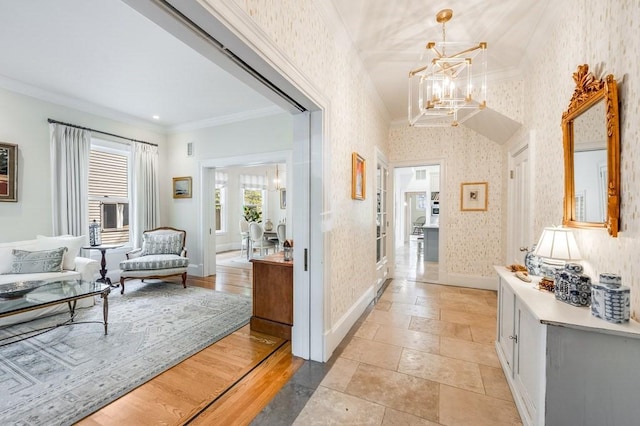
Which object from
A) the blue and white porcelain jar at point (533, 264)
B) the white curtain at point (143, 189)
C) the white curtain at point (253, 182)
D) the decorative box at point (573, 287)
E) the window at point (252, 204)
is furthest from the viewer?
the white curtain at point (253, 182)

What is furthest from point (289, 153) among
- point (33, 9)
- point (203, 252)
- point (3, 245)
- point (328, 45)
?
point (3, 245)

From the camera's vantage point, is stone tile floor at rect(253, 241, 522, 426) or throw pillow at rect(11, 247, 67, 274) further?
throw pillow at rect(11, 247, 67, 274)

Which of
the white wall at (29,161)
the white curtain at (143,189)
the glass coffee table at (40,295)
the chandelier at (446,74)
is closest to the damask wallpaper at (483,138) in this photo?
the chandelier at (446,74)

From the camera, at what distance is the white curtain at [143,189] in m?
4.92

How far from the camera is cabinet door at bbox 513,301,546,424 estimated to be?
4.35 ft

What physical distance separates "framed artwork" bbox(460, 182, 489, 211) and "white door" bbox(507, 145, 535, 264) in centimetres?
49

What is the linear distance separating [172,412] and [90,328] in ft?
6.17

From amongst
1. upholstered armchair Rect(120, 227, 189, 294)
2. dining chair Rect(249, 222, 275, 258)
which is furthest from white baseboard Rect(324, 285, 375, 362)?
dining chair Rect(249, 222, 275, 258)

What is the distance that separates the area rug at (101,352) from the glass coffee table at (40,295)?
0.19m

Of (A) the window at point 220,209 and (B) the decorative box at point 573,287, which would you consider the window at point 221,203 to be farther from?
(B) the decorative box at point 573,287

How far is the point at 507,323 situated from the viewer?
211cm

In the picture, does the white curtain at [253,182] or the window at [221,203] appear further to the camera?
the white curtain at [253,182]

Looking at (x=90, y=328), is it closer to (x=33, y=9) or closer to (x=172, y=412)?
(x=172, y=412)

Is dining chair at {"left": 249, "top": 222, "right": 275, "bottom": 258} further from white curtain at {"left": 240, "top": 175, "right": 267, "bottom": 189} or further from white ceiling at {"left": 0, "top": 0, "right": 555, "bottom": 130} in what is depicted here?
white ceiling at {"left": 0, "top": 0, "right": 555, "bottom": 130}
